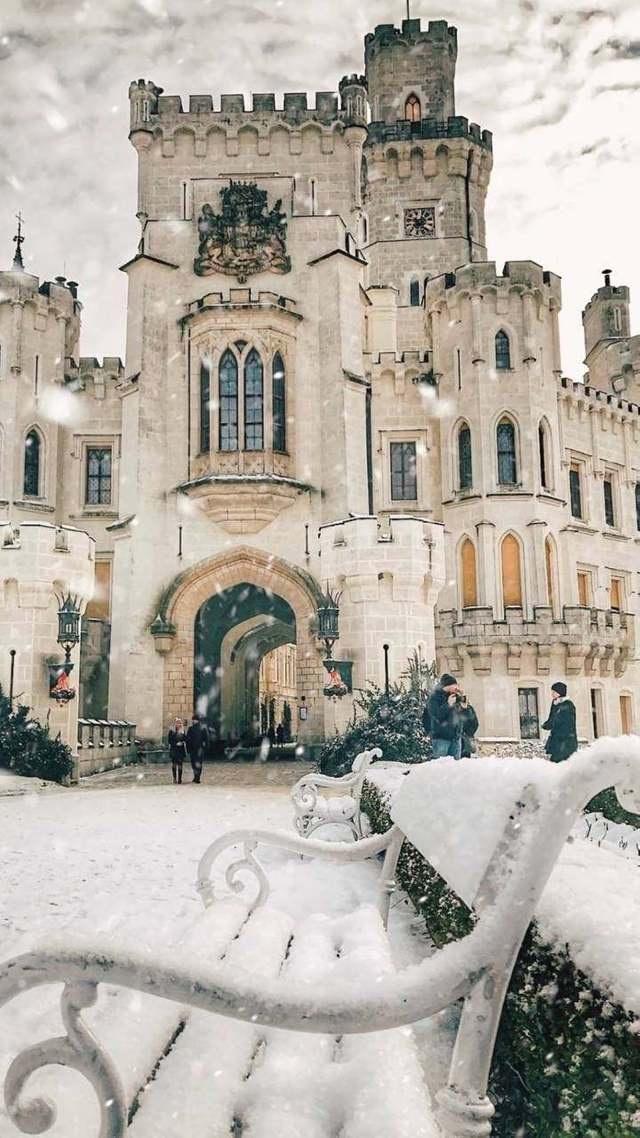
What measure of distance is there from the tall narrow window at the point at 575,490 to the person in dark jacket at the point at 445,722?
1914 centimetres

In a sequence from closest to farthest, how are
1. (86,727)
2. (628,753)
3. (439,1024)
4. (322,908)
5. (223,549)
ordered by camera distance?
(628,753) → (439,1024) → (322,908) → (86,727) → (223,549)

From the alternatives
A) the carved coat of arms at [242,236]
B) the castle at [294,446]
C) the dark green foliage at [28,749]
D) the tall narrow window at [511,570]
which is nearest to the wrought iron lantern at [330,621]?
the castle at [294,446]

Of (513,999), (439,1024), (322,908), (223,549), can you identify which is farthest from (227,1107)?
(223,549)

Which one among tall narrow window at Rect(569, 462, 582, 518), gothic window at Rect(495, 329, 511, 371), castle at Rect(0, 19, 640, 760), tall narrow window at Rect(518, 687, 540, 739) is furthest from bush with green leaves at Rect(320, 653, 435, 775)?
tall narrow window at Rect(569, 462, 582, 518)

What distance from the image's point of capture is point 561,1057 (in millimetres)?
2152

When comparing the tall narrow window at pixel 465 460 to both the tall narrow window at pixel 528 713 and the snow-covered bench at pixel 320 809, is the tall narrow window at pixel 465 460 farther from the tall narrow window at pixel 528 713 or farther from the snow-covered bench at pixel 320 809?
the snow-covered bench at pixel 320 809

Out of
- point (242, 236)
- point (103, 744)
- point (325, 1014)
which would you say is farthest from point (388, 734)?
point (242, 236)

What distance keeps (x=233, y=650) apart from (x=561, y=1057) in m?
27.5

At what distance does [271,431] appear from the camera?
22.1 meters

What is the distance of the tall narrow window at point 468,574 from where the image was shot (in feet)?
82.4

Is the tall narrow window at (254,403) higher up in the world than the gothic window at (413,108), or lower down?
lower down

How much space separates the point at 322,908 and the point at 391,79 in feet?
127

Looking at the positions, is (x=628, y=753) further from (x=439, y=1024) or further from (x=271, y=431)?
(x=271, y=431)

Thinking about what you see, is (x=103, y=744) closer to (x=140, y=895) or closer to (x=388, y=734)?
(x=388, y=734)
